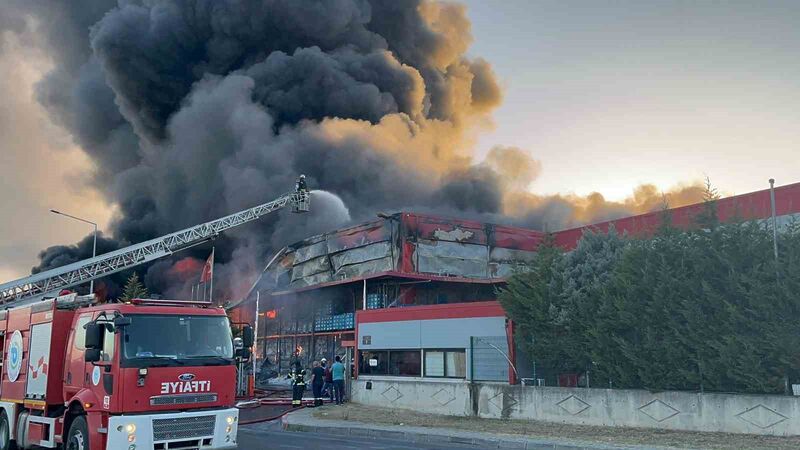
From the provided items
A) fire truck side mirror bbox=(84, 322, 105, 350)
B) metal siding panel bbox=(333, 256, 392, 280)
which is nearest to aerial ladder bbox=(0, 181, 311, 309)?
metal siding panel bbox=(333, 256, 392, 280)

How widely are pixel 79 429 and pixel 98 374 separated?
0.96m

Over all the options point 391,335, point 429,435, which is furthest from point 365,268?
point 429,435

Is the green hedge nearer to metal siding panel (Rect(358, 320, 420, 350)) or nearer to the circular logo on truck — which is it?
metal siding panel (Rect(358, 320, 420, 350))

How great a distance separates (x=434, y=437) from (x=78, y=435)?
24.2ft

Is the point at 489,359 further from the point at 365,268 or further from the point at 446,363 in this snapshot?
the point at 365,268

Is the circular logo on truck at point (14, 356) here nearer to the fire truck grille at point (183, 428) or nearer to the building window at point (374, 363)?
the fire truck grille at point (183, 428)

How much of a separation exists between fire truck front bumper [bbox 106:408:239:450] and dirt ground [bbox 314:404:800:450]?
676 cm

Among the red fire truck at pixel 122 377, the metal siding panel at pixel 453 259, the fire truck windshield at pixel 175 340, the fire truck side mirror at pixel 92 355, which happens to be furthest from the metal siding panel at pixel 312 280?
the fire truck side mirror at pixel 92 355

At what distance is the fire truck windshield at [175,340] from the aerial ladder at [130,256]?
3005cm

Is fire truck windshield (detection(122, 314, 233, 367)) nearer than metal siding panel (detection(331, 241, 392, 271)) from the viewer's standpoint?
Yes

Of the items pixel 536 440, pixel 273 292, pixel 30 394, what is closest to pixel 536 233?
pixel 273 292

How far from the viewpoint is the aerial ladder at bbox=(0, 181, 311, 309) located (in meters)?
39.2

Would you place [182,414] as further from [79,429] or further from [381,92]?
[381,92]

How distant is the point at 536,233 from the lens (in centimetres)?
3862
